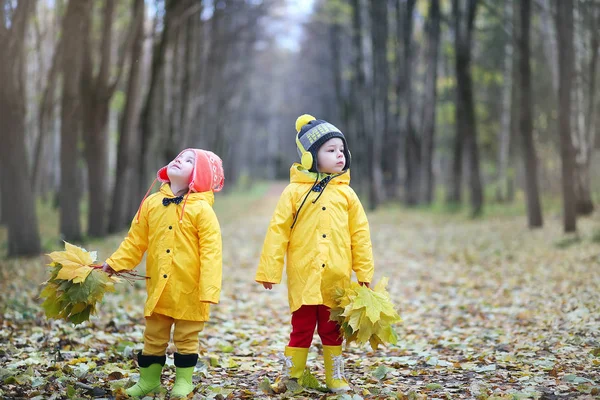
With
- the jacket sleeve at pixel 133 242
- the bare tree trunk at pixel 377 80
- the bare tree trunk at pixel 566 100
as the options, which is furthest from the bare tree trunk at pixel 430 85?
the jacket sleeve at pixel 133 242

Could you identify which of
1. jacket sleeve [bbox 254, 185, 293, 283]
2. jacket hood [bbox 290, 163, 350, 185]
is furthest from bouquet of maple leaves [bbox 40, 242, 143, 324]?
jacket hood [bbox 290, 163, 350, 185]

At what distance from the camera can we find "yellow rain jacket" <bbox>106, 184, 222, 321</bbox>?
4.14m

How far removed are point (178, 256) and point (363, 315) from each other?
4.20 feet

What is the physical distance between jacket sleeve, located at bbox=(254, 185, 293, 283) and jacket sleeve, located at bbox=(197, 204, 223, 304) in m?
0.30

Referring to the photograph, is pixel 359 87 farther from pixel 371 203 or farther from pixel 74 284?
pixel 74 284

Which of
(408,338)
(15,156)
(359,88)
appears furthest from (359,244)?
(359,88)

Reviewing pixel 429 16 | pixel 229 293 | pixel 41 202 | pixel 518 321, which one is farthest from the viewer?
pixel 41 202

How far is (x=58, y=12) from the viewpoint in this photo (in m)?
18.9

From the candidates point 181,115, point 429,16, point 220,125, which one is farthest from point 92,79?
point 220,125

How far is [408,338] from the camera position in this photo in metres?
6.37

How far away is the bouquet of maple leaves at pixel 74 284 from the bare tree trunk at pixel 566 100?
432 inches

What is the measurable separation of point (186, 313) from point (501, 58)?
84.1 ft

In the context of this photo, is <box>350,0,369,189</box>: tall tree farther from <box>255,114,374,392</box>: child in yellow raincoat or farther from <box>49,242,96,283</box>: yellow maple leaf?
<box>49,242,96,283</box>: yellow maple leaf

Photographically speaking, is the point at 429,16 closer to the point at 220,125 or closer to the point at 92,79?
the point at 92,79
